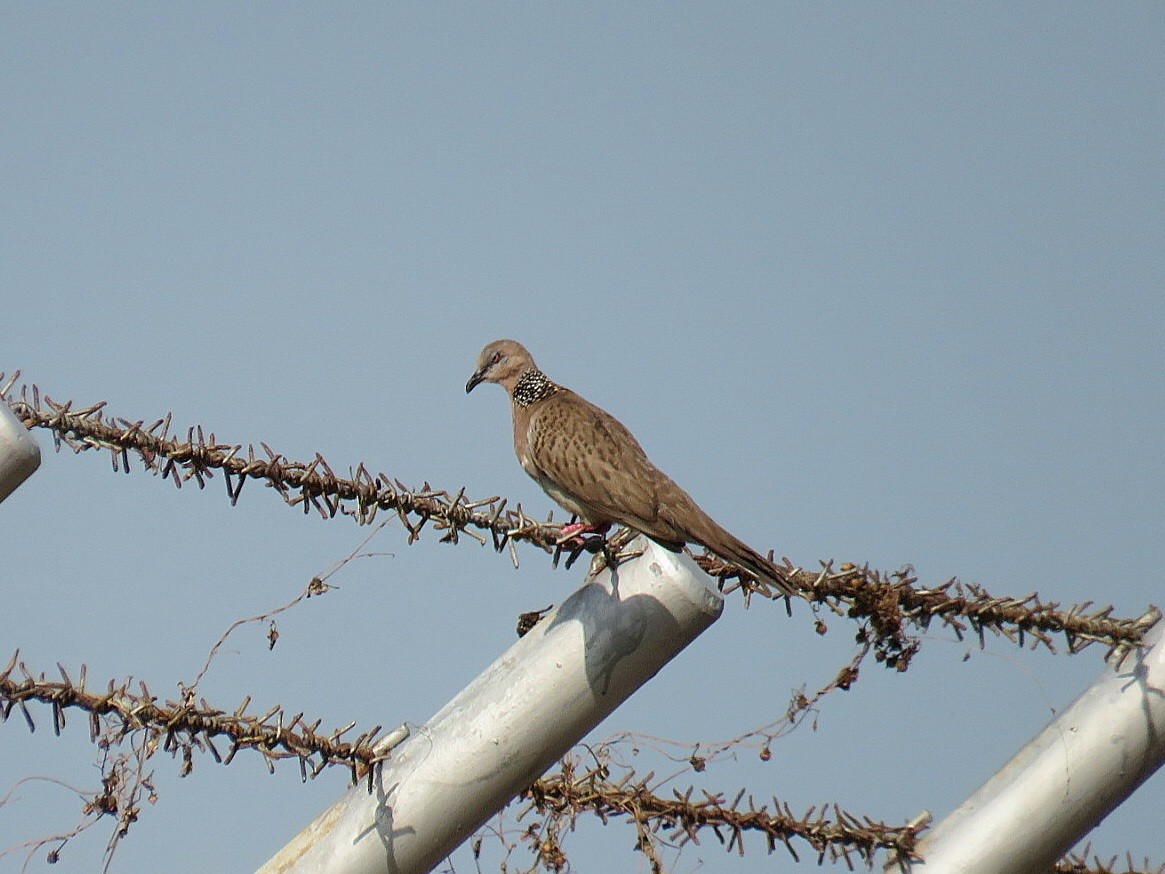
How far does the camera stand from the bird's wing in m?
4.10

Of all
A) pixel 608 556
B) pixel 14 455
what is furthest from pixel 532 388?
pixel 14 455

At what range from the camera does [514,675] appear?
244 cm

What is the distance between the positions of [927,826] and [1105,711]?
416 millimetres

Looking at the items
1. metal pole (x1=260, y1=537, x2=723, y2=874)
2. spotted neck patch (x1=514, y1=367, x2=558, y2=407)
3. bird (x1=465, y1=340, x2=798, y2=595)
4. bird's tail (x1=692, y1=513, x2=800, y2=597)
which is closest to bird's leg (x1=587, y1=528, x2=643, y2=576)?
metal pole (x1=260, y1=537, x2=723, y2=874)

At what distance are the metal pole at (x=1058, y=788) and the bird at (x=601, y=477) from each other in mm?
676


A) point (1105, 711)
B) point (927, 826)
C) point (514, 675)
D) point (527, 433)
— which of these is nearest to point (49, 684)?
point (514, 675)

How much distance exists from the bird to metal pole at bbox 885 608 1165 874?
0.68 meters

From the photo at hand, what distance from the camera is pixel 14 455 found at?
2.22 meters

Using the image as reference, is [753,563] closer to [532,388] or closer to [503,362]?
[532,388]

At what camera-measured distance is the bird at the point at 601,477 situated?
142 inches

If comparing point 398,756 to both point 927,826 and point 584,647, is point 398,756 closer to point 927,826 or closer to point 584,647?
point 584,647

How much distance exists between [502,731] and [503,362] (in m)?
4.34

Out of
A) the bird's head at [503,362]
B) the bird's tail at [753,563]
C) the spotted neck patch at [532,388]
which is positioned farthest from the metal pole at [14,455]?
the bird's head at [503,362]

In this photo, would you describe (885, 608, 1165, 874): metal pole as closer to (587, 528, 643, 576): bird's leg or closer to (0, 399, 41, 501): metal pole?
(587, 528, 643, 576): bird's leg
